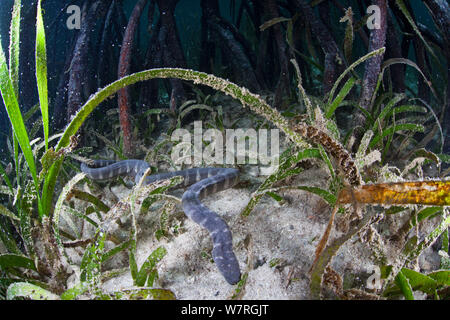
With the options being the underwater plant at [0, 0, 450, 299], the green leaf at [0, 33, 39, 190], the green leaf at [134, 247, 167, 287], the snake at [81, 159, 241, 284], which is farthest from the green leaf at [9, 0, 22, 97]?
the green leaf at [134, 247, 167, 287]

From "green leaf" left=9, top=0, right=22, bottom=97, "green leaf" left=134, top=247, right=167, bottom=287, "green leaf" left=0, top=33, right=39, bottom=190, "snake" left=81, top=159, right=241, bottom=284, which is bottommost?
"green leaf" left=134, top=247, right=167, bottom=287

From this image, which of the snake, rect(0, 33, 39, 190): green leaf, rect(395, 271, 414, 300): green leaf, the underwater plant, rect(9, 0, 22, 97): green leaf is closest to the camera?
the underwater plant

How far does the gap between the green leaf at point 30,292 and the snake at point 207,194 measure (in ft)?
3.26

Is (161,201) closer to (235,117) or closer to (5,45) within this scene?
(235,117)

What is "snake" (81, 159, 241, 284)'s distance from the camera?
1817mm

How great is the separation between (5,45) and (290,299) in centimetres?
742

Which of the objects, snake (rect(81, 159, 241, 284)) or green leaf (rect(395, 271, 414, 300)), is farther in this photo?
snake (rect(81, 159, 241, 284))

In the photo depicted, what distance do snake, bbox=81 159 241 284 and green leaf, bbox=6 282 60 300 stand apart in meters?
0.99

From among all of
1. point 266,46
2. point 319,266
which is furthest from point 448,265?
point 266,46

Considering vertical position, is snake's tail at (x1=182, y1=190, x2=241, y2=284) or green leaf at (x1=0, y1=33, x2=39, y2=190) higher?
green leaf at (x1=0, y1=33, x2=39, y2=190)

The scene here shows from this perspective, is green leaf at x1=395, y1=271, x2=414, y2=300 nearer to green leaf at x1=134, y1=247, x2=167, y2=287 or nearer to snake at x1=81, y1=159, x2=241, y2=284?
snake at x1=81, y1=159, x2=241, y2=284

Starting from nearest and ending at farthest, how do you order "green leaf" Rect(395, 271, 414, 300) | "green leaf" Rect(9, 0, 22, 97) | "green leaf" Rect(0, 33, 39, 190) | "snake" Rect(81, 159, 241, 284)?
"green leaf" Rect(395, 271, 414, 300) → "green leaf" Rect(0, 33, 39, 190) → "green leaf" Rect(9, 0, 22, 97) → "snake" Rect(81, 159, 241, 284)

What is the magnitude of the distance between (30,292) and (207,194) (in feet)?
5.54

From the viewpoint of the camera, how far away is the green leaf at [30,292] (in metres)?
1.30
